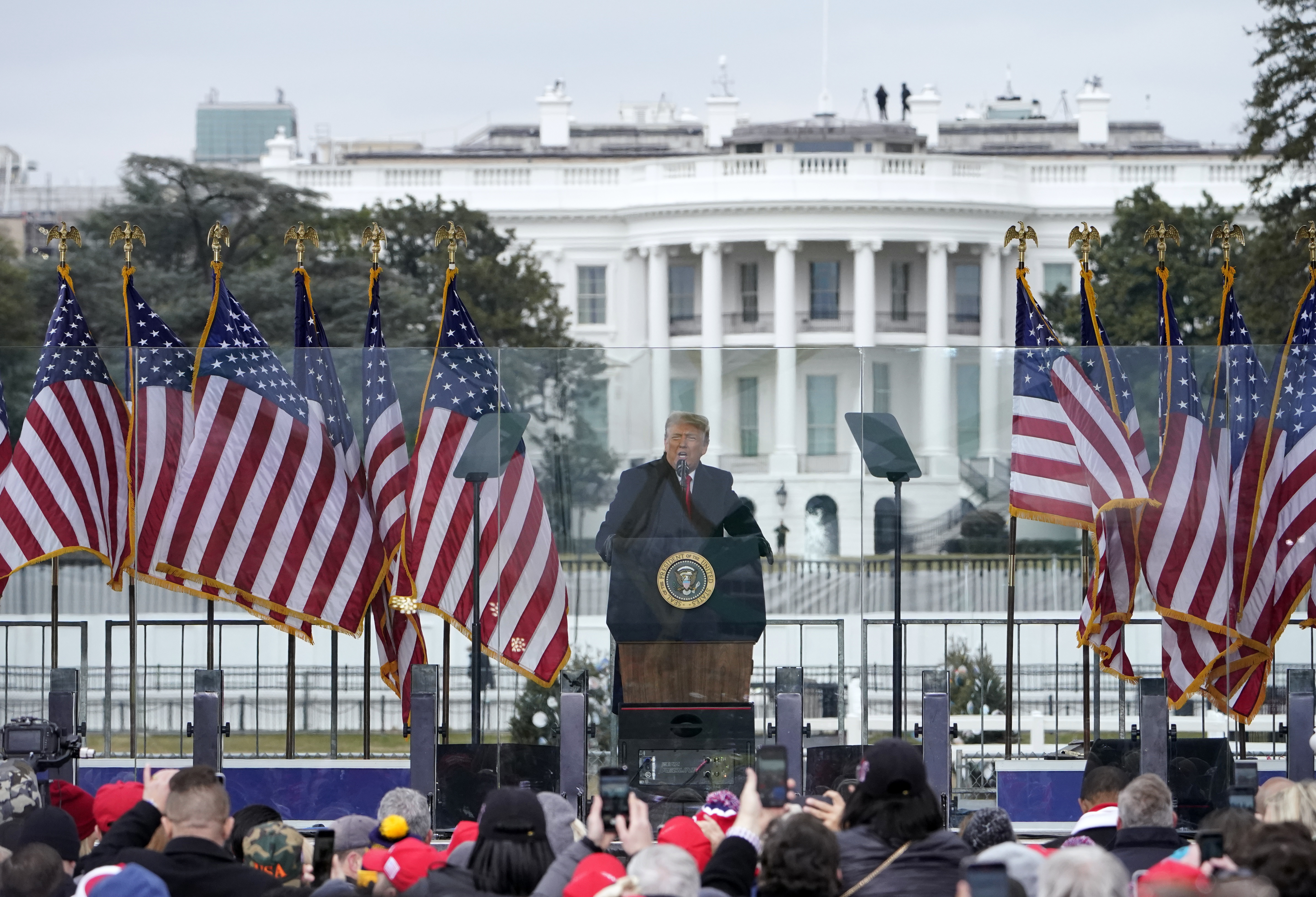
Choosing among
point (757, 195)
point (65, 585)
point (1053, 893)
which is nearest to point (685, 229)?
point (757, 195)

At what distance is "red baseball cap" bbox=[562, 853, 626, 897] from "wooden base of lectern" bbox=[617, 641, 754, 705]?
4.50m

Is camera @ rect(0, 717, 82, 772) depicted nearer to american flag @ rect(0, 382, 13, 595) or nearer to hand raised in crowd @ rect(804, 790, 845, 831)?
american flag @ rect(0, 382, 13, 595)

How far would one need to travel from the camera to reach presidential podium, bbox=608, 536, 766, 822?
10734mm

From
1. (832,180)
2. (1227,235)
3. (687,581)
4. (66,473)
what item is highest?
(832,180)

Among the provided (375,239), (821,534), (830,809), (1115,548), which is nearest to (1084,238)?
(1115,548)

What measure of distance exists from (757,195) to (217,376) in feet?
169

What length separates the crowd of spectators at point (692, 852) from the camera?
225 inches

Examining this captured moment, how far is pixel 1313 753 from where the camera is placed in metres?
10.7

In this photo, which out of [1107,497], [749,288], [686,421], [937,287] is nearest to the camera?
[686,421]

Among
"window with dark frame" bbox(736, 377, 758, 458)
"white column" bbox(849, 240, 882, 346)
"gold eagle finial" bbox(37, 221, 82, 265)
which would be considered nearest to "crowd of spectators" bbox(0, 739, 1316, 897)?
"window with dark frame" bbox(736, 377, 758, 458)

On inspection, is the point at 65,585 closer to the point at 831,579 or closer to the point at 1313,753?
the point at 831,579

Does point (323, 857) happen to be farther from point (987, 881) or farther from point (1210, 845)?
point (1210, 845)

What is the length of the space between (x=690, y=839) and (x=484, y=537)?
14.5ft

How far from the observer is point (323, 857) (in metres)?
7.00
